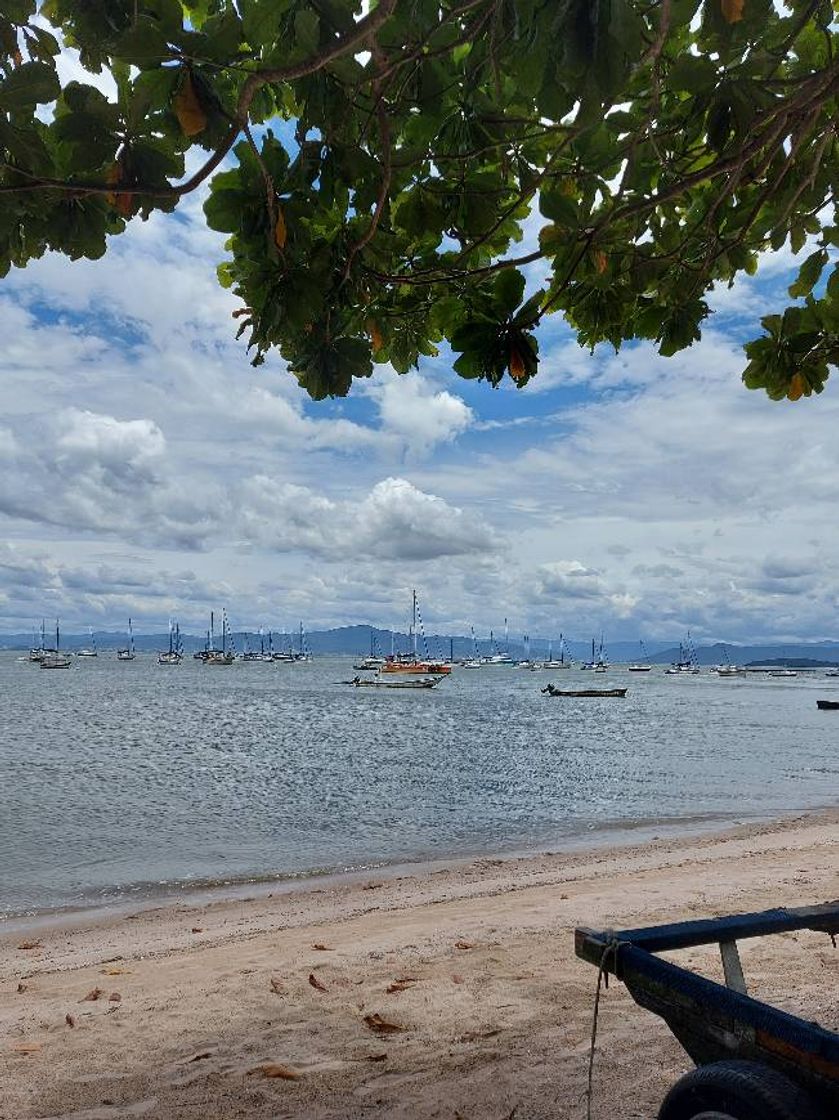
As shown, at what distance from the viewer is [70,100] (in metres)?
2.52

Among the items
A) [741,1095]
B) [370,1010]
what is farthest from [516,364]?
[370,1010]

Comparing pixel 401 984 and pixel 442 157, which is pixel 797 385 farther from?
pixel 401 984

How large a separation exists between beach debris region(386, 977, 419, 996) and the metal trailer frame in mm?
3176

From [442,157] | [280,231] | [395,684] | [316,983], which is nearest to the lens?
[280,231]

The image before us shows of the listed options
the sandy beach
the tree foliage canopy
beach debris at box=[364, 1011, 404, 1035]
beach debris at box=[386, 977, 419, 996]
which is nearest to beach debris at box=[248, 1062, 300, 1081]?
the sandy beach

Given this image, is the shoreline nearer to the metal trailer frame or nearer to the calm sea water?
the calm sea water

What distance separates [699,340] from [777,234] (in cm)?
62

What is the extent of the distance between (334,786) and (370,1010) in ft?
72.8

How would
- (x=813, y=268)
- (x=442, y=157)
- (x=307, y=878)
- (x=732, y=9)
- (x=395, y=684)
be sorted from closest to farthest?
(x=732, y=9) < (x=442, y=157) < (x=813, y=268) < (x=307, y=878) < (x=395, y=684)

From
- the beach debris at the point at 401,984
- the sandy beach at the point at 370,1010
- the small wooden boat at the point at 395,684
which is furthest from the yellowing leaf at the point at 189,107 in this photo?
the small wooden boat at the point at 395,684

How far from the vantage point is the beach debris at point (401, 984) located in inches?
224

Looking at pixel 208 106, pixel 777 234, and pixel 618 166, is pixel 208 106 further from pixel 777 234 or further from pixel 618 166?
pixel 777 234

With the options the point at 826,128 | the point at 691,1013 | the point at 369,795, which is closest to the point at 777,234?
the point at 826,128

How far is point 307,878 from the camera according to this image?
47.7 ft
